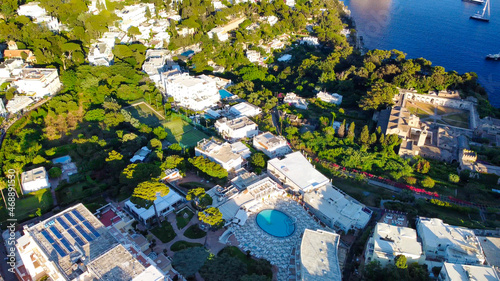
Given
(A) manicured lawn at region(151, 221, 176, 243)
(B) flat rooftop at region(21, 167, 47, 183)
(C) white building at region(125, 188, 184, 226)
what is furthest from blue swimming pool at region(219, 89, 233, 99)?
(A) manicured lawn at region(151, 221, 176, 243)

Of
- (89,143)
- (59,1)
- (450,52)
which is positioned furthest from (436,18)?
(89,143)

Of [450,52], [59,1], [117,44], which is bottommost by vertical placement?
[450,52]

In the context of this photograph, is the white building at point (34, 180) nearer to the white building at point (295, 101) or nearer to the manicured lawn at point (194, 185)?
the manicured lawn at point (194, 185)

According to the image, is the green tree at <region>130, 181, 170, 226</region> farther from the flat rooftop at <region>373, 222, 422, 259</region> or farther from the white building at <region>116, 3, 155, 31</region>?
the white building at <region>116, 3, 155, 31</region>

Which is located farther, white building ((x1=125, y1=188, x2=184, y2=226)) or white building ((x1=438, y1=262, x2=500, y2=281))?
white building ((x1=125, y1=188, x2=184, y2=226))

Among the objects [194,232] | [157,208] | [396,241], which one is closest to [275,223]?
[194,232]

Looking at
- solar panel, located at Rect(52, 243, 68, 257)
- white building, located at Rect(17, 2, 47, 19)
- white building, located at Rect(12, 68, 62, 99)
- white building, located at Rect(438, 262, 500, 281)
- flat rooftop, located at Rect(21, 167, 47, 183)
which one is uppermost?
white building, located at Rect(17, 2, 47, 19)

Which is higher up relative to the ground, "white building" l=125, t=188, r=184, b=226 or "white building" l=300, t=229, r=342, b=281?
"white building" l=300, t=229, r=342, b=281

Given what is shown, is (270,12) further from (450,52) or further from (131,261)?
(131,261)
